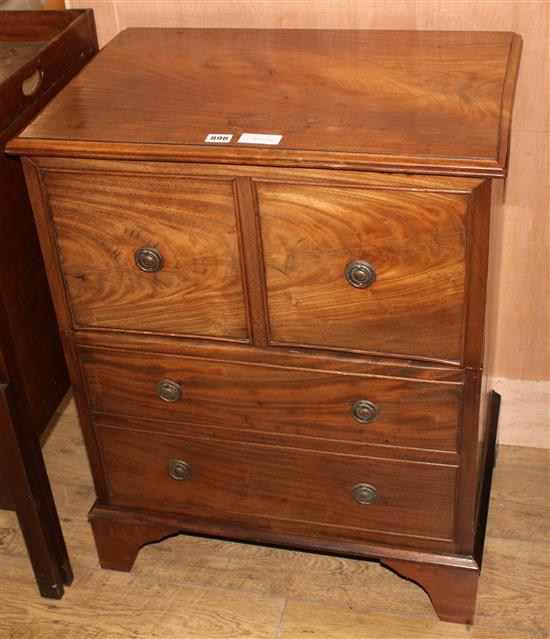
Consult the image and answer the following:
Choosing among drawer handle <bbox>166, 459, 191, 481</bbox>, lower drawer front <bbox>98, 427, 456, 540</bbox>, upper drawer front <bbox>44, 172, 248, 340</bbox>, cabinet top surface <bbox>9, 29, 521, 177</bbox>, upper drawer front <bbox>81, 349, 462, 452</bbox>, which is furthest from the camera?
drawer handle <bbox>166, 459, 191, 481</bbox>

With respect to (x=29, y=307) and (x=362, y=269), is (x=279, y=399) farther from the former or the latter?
(x=29, y=307)

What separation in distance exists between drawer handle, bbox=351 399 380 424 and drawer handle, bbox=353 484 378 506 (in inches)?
6.1

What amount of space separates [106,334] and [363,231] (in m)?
0.53

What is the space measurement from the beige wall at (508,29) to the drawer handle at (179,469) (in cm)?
73

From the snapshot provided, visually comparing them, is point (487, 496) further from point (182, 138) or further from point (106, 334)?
point (182, 138)

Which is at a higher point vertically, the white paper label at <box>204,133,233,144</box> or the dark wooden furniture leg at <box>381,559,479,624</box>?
the white paper label at <box>204,133,233,144</box>

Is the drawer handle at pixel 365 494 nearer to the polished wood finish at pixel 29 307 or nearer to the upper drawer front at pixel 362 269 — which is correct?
the upper drawer front at pixel 362 269

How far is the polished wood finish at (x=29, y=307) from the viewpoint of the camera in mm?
1731

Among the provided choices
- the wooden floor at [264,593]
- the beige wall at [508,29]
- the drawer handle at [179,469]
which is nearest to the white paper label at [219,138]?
the beige wall at [508,29]

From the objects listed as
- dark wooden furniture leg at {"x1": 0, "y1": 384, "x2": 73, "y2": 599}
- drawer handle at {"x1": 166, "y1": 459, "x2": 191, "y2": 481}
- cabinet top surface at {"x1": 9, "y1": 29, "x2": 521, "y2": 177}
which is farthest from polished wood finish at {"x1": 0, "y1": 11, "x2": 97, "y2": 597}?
drawer handle at {"x1": 166, "y1": 459, "x2": 191, "y2": 481}

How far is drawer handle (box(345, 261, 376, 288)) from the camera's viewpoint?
153 centimetres

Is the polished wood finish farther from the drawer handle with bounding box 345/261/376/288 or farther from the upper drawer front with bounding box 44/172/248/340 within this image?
the drawer handle with bounding box 345/261/376/288

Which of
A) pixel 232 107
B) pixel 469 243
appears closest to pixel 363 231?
pixel 469 243

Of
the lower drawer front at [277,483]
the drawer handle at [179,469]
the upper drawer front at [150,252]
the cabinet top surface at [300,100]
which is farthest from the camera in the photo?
the drawer handle at [179,469]
